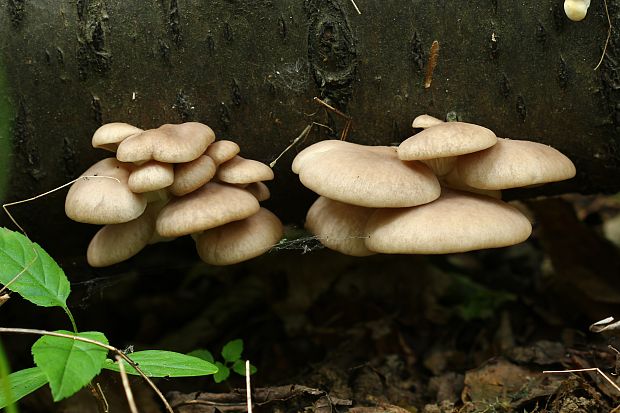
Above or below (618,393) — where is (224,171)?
above

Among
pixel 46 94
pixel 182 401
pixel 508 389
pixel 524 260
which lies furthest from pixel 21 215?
pixel 524 260

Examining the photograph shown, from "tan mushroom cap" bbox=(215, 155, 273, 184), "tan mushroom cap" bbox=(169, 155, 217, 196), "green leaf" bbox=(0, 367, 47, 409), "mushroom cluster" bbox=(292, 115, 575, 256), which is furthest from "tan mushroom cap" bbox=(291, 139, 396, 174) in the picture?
"green leaf" bbox=(0, 367, 47, 409)

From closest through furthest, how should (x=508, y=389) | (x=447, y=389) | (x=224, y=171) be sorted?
(x=224, y=171) → (x=508, y=389) → (x=447, y=389)

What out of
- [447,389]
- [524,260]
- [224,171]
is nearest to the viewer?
[224,171]

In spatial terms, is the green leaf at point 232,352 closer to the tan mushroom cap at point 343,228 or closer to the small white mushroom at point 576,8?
the tan mushroom cap at point 343,228

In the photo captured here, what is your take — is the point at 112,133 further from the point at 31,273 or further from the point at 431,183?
the point at 431,183

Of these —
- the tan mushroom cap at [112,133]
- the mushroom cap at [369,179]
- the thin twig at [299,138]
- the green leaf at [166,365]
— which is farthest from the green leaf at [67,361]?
the thin twig at [299,138]

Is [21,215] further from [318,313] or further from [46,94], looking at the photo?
[318,313]
